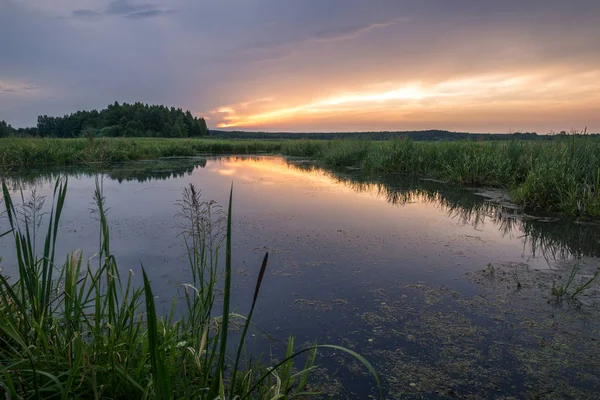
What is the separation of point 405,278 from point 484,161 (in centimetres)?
724

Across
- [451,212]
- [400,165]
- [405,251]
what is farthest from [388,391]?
[400,165]

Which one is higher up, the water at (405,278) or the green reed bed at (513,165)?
the green reed bed at (513,165)

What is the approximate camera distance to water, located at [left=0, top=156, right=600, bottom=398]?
2.08 metres

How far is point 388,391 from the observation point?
6.22 feet

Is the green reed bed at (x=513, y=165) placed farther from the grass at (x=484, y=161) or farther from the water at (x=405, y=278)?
the water at (x=405, y=278)

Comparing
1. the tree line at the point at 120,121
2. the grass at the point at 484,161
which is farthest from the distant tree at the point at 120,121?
the grass at the point at 484,161

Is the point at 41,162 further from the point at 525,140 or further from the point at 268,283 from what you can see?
the point at 525,140

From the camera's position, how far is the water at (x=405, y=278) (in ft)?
6.82

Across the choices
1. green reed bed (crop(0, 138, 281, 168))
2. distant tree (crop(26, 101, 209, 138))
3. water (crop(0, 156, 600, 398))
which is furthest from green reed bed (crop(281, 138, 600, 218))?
distant tree (crop(26, 101, 209, 138))

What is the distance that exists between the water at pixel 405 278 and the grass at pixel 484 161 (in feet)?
2.13

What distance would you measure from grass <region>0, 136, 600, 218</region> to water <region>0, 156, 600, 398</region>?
0.65 m

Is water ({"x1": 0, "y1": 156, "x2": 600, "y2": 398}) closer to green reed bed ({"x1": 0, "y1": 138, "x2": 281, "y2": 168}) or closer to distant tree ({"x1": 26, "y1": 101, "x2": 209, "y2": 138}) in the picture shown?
green reed bed ({"x1": 0, "y1": 138, "x2": 281, "y2": 168})

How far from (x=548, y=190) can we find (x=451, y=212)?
1.84m

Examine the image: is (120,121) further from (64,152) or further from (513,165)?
(513,165)
